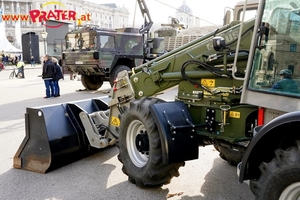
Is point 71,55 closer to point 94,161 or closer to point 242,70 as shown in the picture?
point 94,161

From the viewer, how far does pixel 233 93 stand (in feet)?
11.4

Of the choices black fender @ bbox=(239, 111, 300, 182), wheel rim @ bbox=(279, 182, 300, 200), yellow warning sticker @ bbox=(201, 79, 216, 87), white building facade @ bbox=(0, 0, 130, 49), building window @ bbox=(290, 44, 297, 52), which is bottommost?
wheel rim @ bbox=(279, 182, 300, 200)

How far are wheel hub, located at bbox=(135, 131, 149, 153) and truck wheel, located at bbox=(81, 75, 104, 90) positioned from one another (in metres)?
11.6

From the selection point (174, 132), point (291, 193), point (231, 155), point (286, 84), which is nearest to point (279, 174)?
point (291, 193)

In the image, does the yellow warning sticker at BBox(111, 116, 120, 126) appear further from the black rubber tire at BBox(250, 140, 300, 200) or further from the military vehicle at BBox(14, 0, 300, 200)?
the black rubber tire at BBox(250, 140, 300, 200)

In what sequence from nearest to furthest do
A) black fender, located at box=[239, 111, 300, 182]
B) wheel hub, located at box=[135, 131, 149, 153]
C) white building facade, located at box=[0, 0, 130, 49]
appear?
black fender, located at box=[239, 111, 300, 182] < wheel hub, located at box=[135, 131, 149, 153] < white building facade, located at box=[0, 0, 130, 49]

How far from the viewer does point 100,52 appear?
521 inches

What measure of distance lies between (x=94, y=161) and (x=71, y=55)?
9.86m

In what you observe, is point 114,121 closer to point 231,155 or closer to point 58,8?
point 231,155

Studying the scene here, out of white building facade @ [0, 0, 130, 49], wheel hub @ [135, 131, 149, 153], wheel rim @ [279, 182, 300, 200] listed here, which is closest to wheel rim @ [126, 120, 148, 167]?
wheel hub @ [135, 131, 149, 153]

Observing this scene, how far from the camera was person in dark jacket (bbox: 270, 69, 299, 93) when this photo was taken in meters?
2.56

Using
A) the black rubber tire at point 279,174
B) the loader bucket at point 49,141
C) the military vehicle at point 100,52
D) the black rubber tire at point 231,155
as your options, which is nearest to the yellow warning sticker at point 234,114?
the black rubber tire at point 279,174

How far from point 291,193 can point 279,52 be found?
1172mm

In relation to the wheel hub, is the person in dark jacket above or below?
above
